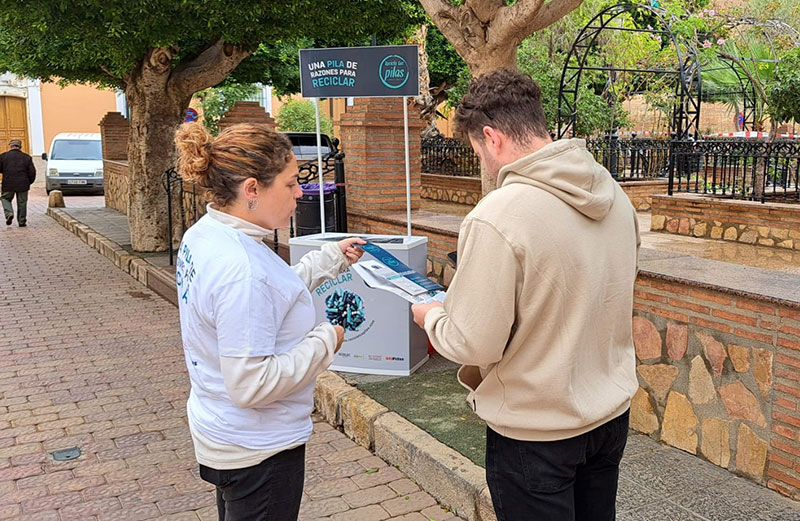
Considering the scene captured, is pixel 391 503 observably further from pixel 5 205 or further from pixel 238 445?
pixel 5 205

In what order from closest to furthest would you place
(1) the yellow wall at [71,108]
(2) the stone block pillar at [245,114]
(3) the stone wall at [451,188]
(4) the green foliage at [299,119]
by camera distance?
(3) the stone wall at [451,188] < (2) the stone block pillar at [245,114] < (4) the green foliage at [299,119] < (1) the yellow wall at [71,108]

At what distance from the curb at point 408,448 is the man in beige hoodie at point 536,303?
1.65 metres

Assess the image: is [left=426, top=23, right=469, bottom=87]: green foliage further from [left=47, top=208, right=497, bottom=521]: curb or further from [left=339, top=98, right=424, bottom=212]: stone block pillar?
[left=47, top=208, right=497, bottom=521]: curb

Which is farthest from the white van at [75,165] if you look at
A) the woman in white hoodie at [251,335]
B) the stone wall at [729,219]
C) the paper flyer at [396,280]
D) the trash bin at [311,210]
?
the woman in white hoodie at [251,335]

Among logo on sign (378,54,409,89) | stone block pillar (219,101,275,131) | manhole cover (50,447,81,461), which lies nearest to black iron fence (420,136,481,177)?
stone block pillar (219,101,275,131)

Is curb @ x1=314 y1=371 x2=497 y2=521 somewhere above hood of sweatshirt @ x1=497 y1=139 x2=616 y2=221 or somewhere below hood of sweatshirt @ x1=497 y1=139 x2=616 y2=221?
below

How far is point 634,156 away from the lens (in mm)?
13188

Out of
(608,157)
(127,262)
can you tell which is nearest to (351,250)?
(127,262)

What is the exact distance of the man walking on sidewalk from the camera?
643 inches

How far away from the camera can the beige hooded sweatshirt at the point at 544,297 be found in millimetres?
2115

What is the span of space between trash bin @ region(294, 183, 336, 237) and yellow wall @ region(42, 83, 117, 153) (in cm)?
2817

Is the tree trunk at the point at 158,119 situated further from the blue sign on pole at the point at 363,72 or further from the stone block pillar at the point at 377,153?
the blue sign on pole at the point at 363,72

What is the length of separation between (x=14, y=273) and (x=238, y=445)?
10372 mm

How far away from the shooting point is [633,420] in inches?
184
